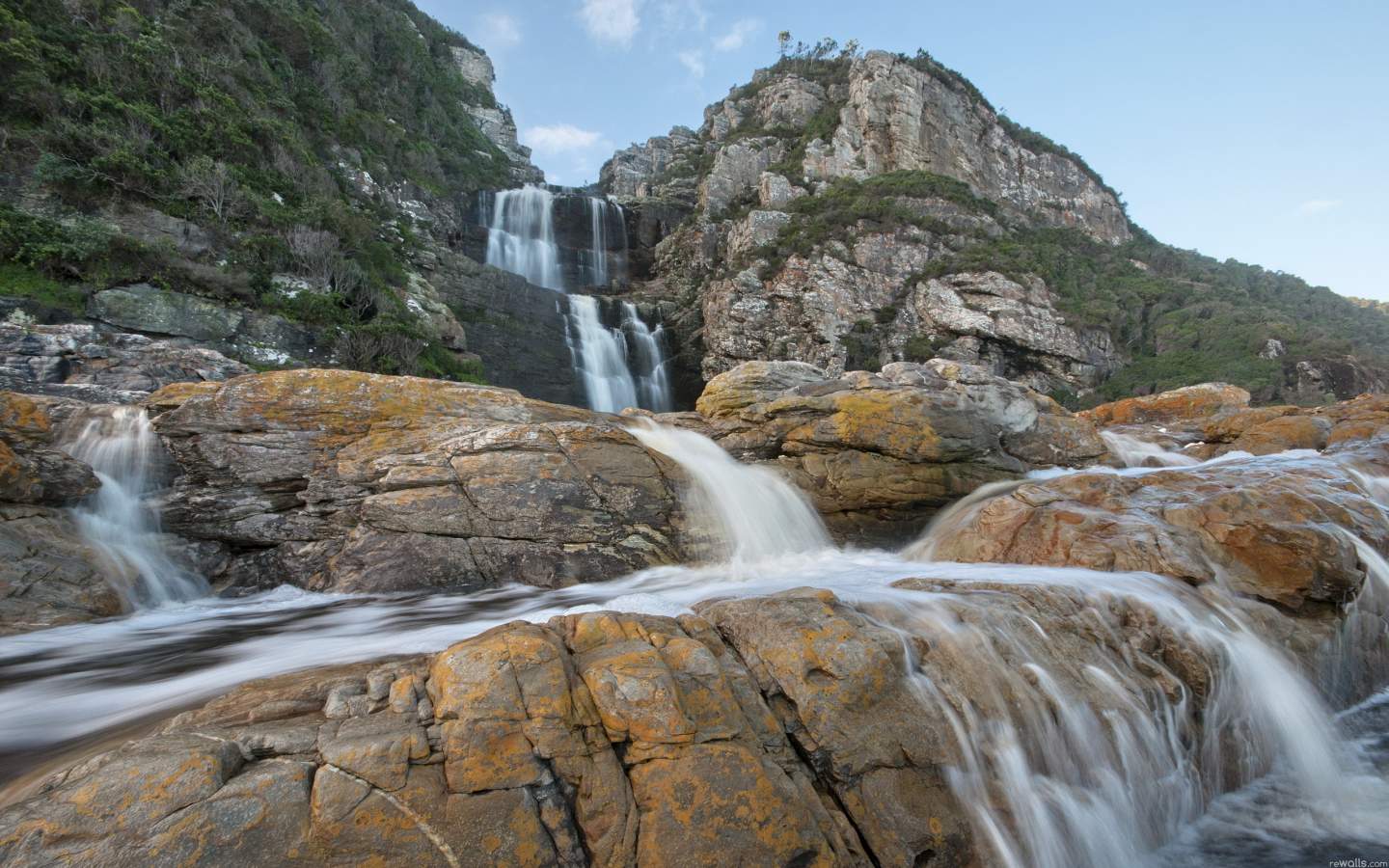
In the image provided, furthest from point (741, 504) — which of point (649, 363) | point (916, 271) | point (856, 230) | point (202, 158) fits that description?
point (856, 230)

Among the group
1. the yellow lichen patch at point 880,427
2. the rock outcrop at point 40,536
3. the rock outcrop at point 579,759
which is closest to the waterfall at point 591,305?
the yellow lichen patch at point 880,427

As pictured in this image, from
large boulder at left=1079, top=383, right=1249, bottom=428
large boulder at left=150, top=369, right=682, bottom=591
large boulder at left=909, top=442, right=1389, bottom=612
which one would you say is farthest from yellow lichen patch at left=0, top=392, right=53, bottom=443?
large boulder at left=1079, top=383, right=1249, bottom=428

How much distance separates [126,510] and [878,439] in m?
10.4

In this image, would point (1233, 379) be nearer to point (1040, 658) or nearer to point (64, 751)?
point (1040, 658)

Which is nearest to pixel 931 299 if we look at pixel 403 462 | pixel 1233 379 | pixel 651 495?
pixel 1233 379

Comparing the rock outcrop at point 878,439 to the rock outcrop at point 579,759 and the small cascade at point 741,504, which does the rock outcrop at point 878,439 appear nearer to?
the small cascade at point 741,504

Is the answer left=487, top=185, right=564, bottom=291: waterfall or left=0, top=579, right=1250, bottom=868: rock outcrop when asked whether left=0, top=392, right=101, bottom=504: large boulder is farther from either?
left=487, top=185, right=564, bottom=291: waterfall

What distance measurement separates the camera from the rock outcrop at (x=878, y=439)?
30.3 ft

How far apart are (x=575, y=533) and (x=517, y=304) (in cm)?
1790

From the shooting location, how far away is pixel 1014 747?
322 cm

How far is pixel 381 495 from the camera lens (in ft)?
22.3

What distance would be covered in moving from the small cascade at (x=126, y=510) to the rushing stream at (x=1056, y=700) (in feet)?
1.53

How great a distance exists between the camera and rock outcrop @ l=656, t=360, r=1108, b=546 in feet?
30.3

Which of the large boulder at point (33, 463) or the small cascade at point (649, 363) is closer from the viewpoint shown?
the large boulder at point (33, 463)
